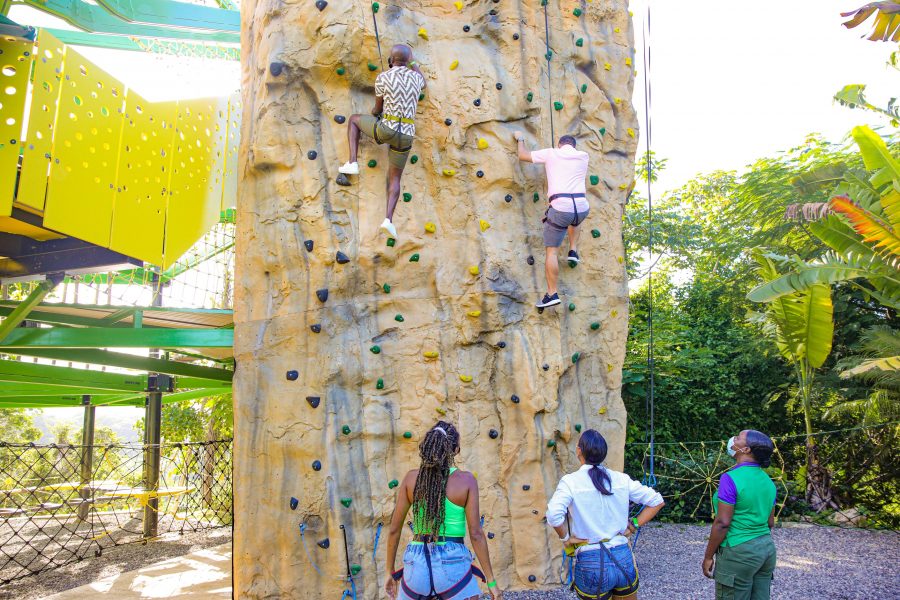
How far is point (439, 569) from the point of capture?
328 cm

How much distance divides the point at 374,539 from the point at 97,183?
3880 mm

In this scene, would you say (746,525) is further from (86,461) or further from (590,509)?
(86,461)

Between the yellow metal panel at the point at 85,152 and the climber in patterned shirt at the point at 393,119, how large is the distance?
2180 mm

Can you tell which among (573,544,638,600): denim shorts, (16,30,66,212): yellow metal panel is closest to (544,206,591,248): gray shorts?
(573,544,638,600): denim shorts

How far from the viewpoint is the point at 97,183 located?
6.35 meters

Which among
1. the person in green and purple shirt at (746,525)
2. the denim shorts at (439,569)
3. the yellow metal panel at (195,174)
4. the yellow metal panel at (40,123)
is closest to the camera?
the denim shorts at (439,569)

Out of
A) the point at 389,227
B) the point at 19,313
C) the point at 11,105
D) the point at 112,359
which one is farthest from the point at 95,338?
the point at 389,227

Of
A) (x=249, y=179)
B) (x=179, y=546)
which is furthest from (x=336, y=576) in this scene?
(x=179, y=546)

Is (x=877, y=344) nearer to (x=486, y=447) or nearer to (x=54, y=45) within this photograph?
A: (x=486, y=447)

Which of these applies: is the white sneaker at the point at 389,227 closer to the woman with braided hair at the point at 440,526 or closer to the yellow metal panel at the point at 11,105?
the woman with braided hair at the point at 440,526

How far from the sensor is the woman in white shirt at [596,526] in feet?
11.1

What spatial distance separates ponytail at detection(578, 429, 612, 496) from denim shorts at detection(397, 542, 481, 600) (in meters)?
0.72

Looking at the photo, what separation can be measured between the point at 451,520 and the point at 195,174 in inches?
222

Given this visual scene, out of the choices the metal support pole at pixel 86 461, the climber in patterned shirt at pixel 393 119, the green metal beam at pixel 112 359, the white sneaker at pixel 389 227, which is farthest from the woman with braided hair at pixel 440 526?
the metal support pole at pixel 86 461
